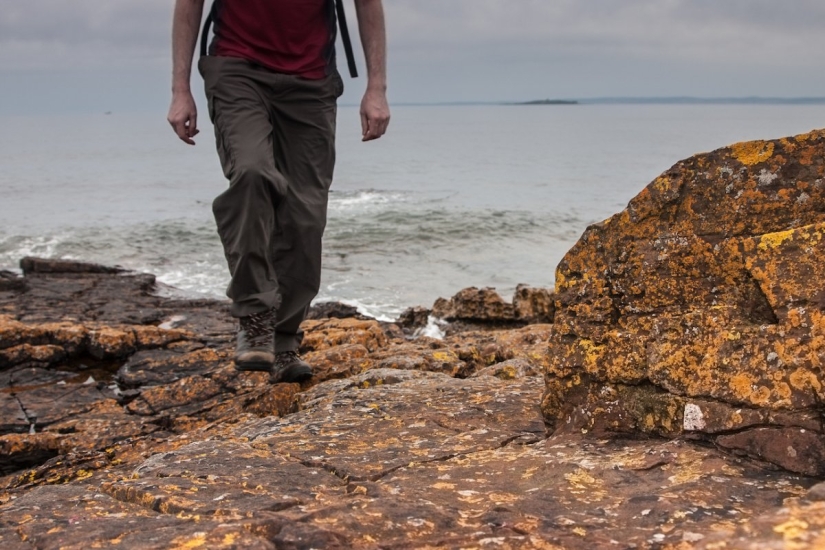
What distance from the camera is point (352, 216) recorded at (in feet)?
88.5

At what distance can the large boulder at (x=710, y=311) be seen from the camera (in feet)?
8.40

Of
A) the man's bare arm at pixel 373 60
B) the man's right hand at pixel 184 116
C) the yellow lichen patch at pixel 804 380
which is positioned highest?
the man's bare arm at pixel 373 60

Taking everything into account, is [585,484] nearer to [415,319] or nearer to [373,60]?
[373,60]

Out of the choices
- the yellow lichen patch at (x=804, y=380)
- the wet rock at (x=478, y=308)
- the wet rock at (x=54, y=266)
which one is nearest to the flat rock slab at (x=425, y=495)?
the yellow lichen patch at (x=804, y=380)

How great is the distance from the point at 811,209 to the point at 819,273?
1.41 feet

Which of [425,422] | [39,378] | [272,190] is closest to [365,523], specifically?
[425,422]

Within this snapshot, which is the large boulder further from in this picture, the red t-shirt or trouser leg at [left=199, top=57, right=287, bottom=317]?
the red t-shirt

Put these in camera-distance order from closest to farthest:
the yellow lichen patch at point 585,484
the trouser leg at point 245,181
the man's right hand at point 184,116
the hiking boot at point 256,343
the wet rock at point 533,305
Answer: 1. the yellow lichen patch at point 585,484
2. the trouser leg at point 245,181
3. the hiking boot at point 256,343
4. the man's right hand at point 184,116
5. the wet rock at point 533,305

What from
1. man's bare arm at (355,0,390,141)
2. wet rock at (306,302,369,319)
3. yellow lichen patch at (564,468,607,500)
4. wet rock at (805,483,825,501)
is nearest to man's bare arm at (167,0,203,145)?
man's bare arm at (355,0,390,141)

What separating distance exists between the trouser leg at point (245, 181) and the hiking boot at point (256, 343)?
0.06 metres

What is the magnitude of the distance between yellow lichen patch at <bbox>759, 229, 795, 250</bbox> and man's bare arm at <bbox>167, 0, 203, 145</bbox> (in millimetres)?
3100

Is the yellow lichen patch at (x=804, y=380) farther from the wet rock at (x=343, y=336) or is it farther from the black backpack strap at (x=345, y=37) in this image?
the wet rock at (x=343, y=336)

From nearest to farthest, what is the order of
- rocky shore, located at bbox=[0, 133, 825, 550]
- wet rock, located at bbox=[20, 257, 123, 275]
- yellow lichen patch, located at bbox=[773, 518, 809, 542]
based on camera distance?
Answer: yellow lichen patch, located at bbox=[773, 518, 809, 542], rocky shore, located at bbox=[0, 133, 825, 550], wet rock, located at bbox=[20, 257, 123, 275]

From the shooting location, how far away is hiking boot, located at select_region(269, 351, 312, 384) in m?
5.16
